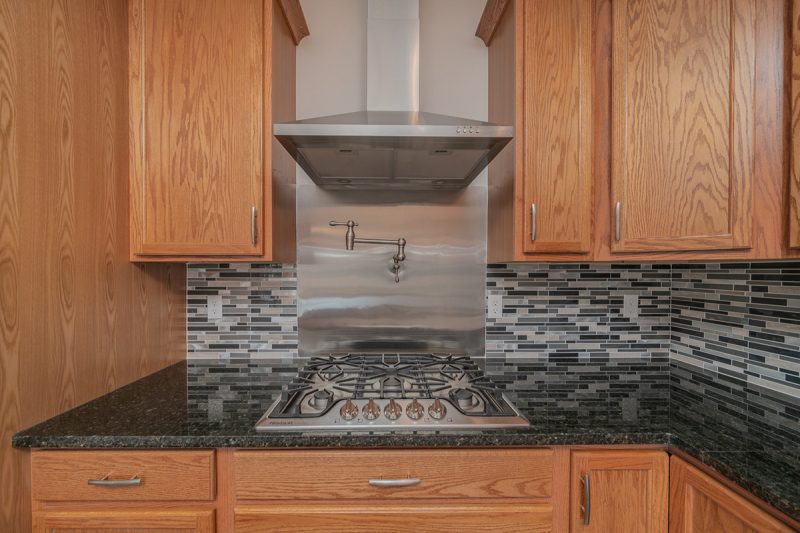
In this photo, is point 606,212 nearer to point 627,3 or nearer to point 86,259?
point 627,3

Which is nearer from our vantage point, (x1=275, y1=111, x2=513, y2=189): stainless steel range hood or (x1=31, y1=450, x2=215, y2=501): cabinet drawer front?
(x1=31, y1=450, x2=215, y2=501): cabinet drawer front

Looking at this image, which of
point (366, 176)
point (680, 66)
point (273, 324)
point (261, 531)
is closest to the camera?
point (261, 531)

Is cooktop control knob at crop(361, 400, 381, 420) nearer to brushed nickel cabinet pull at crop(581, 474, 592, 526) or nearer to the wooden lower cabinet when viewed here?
the wooden lower cabinet

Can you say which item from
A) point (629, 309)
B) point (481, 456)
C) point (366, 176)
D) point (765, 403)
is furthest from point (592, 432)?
point (366, 176)

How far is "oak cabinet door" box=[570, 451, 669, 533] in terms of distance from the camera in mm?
1041

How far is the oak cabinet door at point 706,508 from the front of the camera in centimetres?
82

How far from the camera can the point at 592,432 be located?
1044 millimetres

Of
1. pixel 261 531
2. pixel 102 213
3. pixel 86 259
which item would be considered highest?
pixel 102 213

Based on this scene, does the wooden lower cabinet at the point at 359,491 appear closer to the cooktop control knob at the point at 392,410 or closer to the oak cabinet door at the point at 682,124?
the cooktop control knob at the point at 392,410

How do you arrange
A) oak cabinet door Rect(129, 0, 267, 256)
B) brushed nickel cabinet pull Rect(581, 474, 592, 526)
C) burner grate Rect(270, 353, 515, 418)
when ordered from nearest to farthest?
brushed nickel cabinet pull Rect(581, 474, 592, 526)
burner grate Rect(270, 353, 515, 418)
oak cabinet door Rect(129, 0, 267, 256)

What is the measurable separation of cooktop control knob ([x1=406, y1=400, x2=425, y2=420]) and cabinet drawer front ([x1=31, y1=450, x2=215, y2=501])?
20.4 inches

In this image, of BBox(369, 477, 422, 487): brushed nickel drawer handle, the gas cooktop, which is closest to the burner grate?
the gas cooktop

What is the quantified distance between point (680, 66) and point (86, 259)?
6.20 ft

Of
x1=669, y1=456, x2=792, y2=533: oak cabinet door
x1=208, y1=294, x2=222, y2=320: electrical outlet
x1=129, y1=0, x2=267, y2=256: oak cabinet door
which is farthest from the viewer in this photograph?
x1=208, y1=294, x2=222, y2=320: electrical outlet
